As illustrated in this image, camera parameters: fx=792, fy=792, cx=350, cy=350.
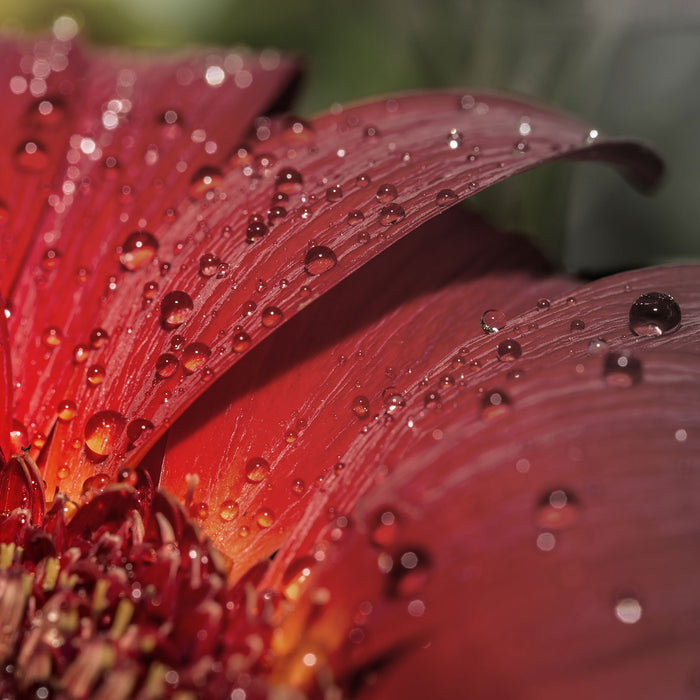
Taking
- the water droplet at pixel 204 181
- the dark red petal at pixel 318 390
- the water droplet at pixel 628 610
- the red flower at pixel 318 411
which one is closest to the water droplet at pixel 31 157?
the red flower at pixel 318 411

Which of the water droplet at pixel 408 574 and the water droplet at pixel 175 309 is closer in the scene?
the water droplet at pixel 408 574

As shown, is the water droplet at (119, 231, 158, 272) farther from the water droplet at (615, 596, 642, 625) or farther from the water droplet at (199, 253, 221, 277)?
the water droplet at (615, 596, 642, 625)

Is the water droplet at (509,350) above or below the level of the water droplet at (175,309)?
below

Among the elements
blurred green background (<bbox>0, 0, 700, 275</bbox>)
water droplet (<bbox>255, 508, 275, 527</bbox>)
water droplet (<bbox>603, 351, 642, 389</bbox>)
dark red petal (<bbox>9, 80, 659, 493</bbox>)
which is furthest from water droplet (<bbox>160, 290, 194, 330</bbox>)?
blurred green background (<bbox>0, 0, 700, 275</bbox>)

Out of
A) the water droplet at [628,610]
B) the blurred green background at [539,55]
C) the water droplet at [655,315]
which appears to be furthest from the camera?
the blurred green background at [539,55]

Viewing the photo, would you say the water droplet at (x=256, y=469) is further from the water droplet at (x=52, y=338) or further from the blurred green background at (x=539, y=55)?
the blurred green background at (x=539, y=55)

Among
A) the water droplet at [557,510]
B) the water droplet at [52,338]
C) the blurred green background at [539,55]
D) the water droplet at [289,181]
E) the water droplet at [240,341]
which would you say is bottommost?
the water droplet at [557,510]

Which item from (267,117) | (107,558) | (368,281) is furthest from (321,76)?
(107,558)
